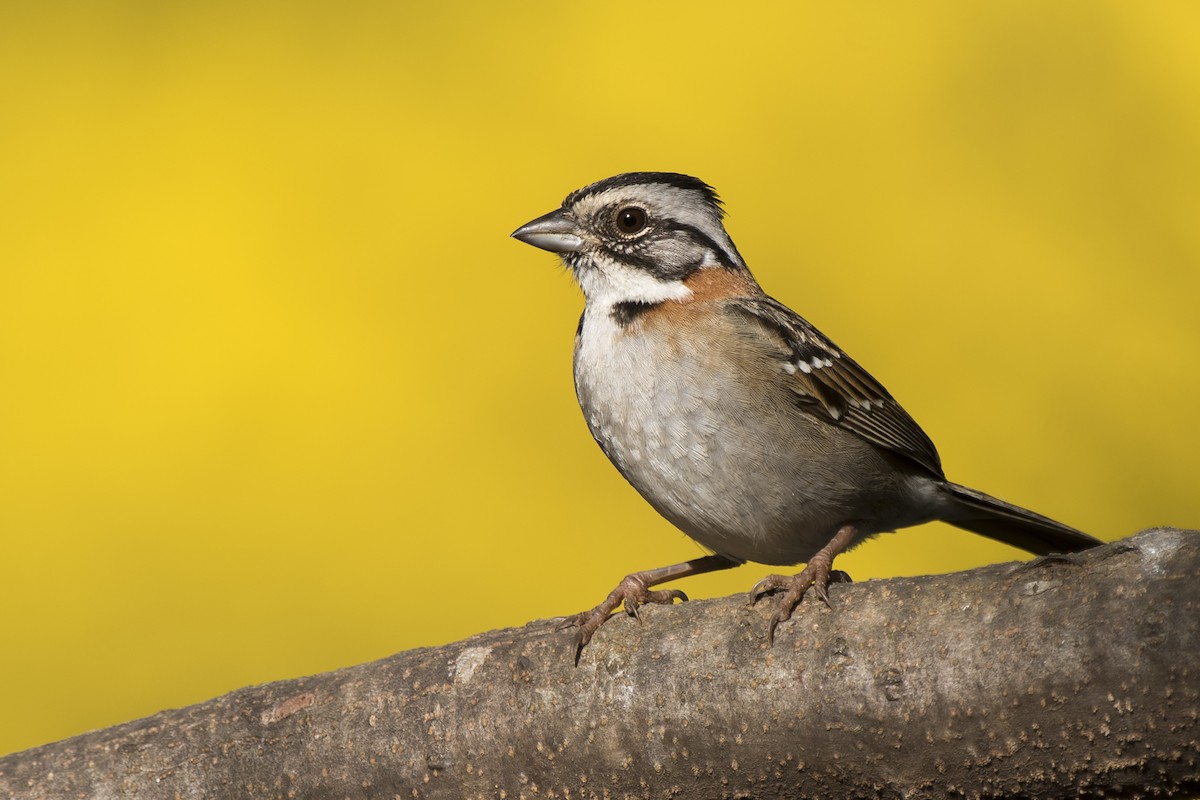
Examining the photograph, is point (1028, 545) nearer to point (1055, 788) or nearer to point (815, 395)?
point (815, 395)

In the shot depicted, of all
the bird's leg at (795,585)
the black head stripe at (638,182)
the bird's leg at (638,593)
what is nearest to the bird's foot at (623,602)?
the bird's leg at (638,593)

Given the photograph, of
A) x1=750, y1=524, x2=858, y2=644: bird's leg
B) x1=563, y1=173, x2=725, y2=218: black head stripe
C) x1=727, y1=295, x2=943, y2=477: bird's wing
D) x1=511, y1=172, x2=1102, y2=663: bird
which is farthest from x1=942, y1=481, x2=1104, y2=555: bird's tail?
x1=563, y1=173, x2=725, y2=218: black head stripe

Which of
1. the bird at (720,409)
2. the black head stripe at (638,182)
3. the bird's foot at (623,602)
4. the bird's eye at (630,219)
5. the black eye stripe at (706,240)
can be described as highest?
the black head stripe at (638,182)

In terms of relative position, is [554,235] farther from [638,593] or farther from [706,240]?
[638,593]

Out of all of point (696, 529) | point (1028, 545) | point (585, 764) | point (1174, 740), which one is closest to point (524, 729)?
point (585, 764)

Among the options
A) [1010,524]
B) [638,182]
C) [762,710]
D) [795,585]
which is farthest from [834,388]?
[762,710]

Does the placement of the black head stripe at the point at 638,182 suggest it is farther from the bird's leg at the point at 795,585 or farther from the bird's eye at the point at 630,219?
the bird's leg at the point at 795,585
